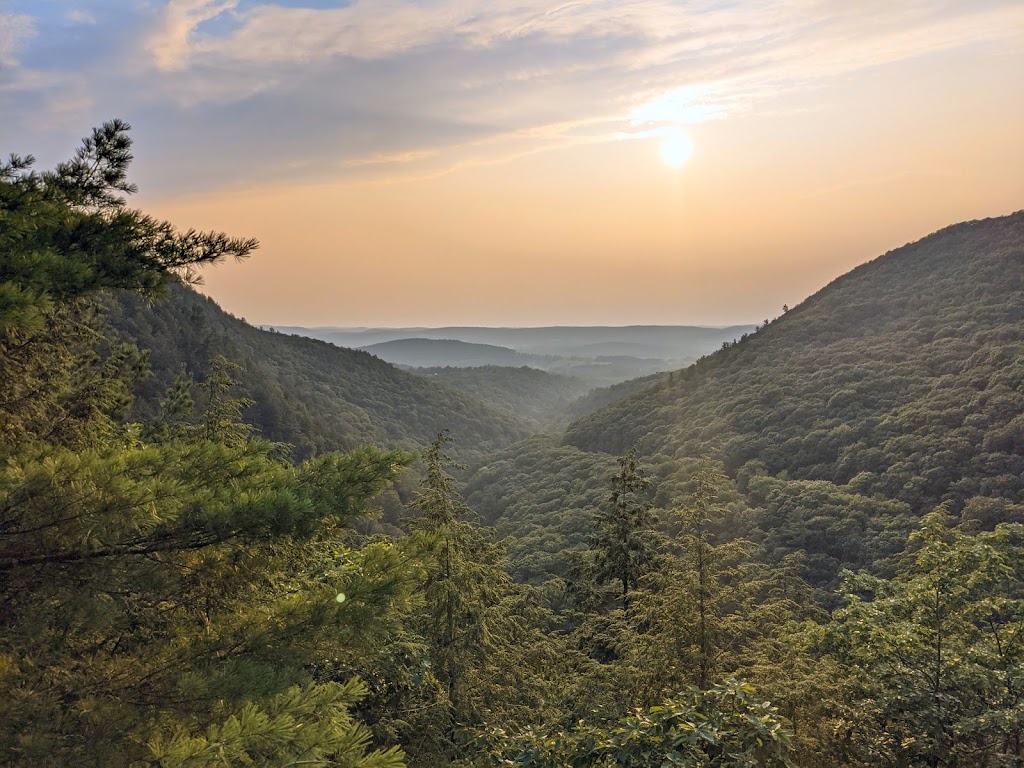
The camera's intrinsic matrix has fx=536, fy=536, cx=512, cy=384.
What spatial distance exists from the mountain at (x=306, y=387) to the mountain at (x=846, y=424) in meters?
29.1

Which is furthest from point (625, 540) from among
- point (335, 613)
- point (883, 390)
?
point (883, 390)

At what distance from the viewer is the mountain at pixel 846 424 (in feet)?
147

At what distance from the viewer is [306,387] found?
126 m

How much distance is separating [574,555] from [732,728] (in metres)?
17.6

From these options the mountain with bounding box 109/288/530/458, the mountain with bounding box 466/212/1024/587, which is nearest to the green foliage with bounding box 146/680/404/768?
the mountain with bounding box 466/212/1024/587

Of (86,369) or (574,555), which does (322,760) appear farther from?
(574,555)

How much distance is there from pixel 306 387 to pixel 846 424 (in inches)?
4257

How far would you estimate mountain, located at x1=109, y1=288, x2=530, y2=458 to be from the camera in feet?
245

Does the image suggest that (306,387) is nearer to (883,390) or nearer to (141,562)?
(883,390)

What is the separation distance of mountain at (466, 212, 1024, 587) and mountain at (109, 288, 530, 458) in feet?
95.6

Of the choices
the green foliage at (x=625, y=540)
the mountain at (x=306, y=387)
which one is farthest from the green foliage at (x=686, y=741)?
the mountain at (x=306, y=387)

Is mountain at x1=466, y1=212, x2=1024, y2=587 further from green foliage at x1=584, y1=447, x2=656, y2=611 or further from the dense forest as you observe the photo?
the dense forest

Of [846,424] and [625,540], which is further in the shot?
[846,424]

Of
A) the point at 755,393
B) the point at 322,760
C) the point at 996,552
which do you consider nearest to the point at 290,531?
the point at 322,760
